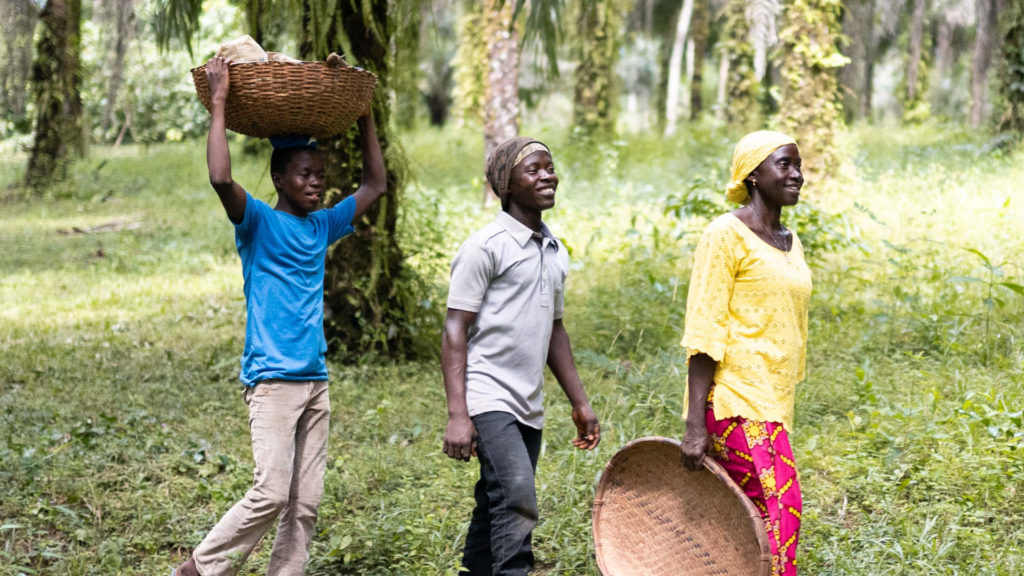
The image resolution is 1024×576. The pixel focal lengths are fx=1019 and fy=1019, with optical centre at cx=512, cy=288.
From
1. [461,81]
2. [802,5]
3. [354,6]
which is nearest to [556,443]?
[354,6]

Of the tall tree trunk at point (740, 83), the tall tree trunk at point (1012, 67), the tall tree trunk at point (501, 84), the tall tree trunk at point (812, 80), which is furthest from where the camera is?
the tall tree trunk at point (740, 83)

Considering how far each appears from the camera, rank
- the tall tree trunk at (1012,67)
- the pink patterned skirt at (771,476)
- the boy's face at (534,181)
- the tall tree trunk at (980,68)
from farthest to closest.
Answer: the tall tree trunk at (980,68), the tall tree trunk at (1012,67), the boy's face at (534,181), the pink patterned skirt at (771,476)

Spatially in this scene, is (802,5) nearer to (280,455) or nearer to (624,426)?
(624,426)

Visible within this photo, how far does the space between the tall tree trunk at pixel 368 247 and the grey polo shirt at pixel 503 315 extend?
368cm

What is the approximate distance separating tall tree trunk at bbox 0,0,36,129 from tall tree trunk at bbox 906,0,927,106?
67.2 ft

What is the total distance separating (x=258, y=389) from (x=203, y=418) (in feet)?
8.83

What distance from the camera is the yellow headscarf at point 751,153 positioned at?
11.5ft

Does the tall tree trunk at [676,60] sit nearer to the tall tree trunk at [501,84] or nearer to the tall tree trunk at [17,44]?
the tall tree trunk at [501,84]

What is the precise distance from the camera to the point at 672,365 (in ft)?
19.3

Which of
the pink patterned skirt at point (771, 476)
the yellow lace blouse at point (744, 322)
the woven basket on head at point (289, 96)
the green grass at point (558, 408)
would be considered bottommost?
the green grass at point (558, 408)

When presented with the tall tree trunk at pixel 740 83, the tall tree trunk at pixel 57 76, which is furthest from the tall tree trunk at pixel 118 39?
the tall tree trunk at pixel 740 83

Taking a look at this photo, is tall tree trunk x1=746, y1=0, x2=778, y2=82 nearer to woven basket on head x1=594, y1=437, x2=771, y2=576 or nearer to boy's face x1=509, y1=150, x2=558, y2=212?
boy's face x1=509, y1=150, x2=558, y2=212

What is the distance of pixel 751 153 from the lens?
11.6 ft

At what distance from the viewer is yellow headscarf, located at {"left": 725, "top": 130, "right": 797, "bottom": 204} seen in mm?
3508
